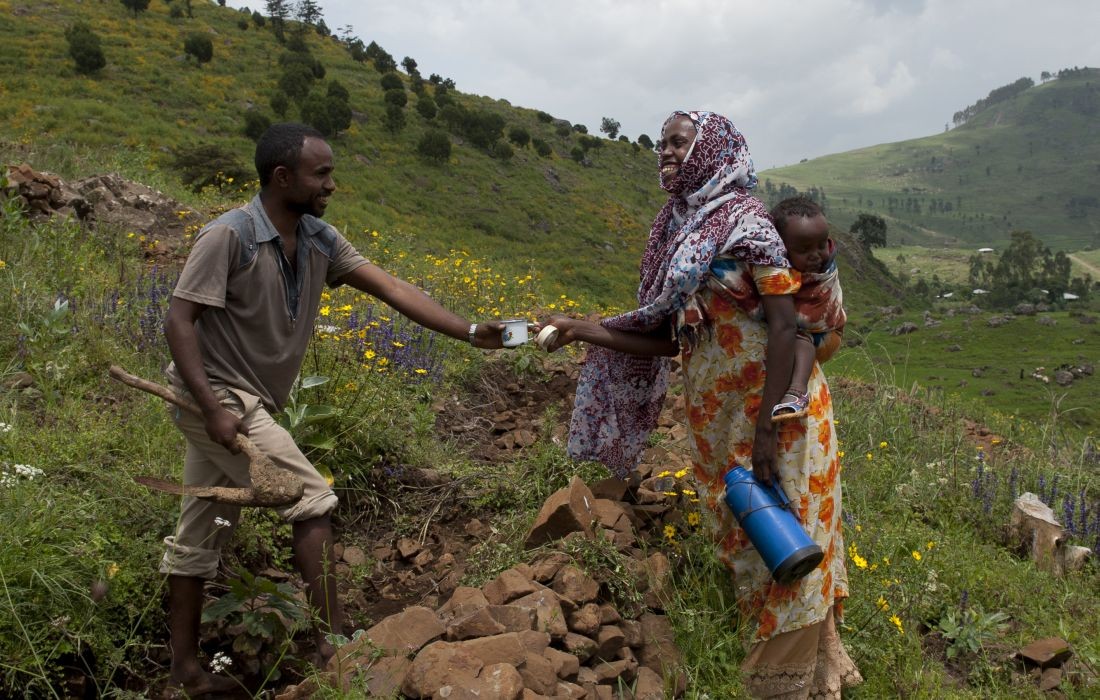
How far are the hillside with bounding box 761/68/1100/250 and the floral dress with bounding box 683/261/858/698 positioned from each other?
133 m

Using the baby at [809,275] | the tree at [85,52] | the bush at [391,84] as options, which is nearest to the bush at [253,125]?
the tree at [85,52]

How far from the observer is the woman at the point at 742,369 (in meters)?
2.47

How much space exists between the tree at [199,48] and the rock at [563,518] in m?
30.2

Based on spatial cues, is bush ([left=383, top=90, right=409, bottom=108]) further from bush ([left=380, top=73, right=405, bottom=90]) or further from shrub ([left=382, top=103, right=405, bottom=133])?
bush ([left=380, top=73, right=405, bottom=90])

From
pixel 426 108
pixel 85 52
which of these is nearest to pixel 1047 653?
pixel 85 52

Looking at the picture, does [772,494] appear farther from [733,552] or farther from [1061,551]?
[1061,551]

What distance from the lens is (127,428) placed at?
340 centimetres

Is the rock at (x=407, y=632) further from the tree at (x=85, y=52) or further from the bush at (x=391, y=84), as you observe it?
the bush at (x=391, y=84)

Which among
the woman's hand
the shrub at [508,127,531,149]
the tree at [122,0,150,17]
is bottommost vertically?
the woman's hand

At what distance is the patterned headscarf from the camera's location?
102 inches

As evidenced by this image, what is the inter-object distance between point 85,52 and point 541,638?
2728 centimetres

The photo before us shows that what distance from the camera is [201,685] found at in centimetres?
234

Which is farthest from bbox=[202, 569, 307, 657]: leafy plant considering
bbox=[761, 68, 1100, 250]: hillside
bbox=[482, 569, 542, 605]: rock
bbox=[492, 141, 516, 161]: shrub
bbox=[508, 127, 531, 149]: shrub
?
bbox=[761, 68, 1100, 250]: hillside

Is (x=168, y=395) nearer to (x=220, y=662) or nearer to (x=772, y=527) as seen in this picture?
(x=220, y=662)
